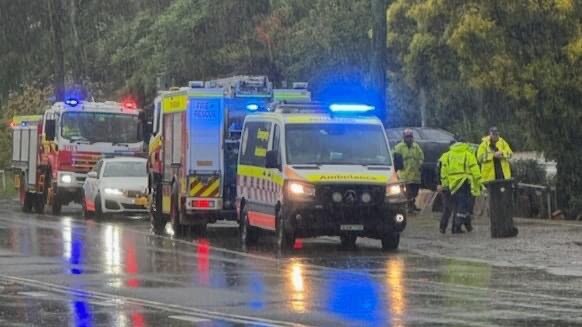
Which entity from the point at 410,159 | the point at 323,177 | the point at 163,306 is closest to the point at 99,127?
the point at 410,159

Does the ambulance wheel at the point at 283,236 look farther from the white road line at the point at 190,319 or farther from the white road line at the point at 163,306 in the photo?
the white road line at the point at 190,319

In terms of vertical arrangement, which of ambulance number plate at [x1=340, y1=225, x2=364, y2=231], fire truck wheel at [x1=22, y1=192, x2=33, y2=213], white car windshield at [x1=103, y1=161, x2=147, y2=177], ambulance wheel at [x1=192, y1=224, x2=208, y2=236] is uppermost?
white car windshield at [x1=103, y1=161, x2=147, y2=177]

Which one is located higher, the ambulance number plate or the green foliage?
the green foliage

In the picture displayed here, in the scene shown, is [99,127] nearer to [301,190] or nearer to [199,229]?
[199,229]

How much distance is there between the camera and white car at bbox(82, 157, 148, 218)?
102 ft

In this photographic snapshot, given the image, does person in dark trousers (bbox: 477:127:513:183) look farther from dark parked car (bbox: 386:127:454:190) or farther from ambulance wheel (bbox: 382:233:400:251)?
dark parked car (bbox: 386:127:454:190)

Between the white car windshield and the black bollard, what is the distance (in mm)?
11809

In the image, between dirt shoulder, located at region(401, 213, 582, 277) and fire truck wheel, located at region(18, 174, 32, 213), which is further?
fire truck wheel, located at region(18, 174, 32, 213)

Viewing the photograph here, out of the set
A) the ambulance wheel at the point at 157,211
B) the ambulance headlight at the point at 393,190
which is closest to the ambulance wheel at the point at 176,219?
the ambulance wheel at the point at 157,211

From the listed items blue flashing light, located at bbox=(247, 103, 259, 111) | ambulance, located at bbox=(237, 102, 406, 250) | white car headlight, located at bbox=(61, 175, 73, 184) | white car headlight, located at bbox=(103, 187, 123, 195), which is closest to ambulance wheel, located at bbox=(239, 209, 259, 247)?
ambulance, located at bbox=(237, 102, 406, 250)

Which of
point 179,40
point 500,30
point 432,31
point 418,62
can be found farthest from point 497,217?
point 179,40

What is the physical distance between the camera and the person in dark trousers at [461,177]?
2369 cm

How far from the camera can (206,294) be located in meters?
14.6

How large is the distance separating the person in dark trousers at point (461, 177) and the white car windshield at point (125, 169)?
1036cm
